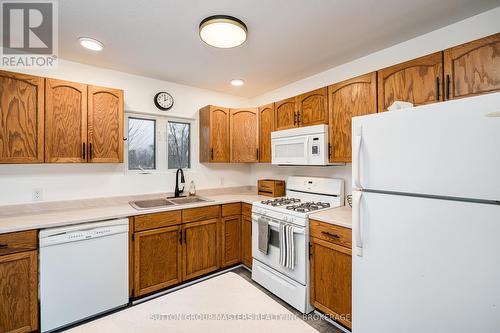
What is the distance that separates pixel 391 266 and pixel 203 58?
2.33 metres

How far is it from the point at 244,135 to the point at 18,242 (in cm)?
242

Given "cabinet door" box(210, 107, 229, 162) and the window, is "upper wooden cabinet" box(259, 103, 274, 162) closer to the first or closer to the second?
"cabinet door" box(210, 107, 229, 162)

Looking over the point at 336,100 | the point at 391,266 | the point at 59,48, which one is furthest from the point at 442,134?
the point at 59,48

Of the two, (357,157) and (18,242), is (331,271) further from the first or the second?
(18,242)

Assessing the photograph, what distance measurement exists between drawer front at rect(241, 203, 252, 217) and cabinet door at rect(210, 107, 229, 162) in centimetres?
67

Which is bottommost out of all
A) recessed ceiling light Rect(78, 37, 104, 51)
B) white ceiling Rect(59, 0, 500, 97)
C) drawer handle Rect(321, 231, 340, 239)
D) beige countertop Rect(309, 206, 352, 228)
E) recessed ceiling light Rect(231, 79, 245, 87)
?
drawer handle Rect(321, 231, 340, 239)

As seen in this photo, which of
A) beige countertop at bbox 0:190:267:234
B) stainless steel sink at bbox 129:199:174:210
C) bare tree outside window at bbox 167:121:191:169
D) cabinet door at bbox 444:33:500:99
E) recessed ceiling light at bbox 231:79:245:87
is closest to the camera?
cabinet door at bbox 444:33:500:99

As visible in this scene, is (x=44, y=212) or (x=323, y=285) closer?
(x=323, y=285)

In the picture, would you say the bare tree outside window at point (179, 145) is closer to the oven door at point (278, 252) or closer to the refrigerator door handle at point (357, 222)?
the oven door at point (278, 252)

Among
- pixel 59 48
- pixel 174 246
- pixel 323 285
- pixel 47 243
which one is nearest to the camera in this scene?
pixel 47 243

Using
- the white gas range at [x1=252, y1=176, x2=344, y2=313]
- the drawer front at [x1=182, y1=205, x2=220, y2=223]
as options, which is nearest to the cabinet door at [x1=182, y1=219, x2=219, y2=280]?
the drawer front at [x1=182, y1=205, x2=220, y2=223]

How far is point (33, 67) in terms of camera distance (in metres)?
2.15

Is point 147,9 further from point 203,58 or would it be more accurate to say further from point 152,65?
point 152,65

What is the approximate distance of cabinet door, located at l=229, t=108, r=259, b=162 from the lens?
3.11 meters
